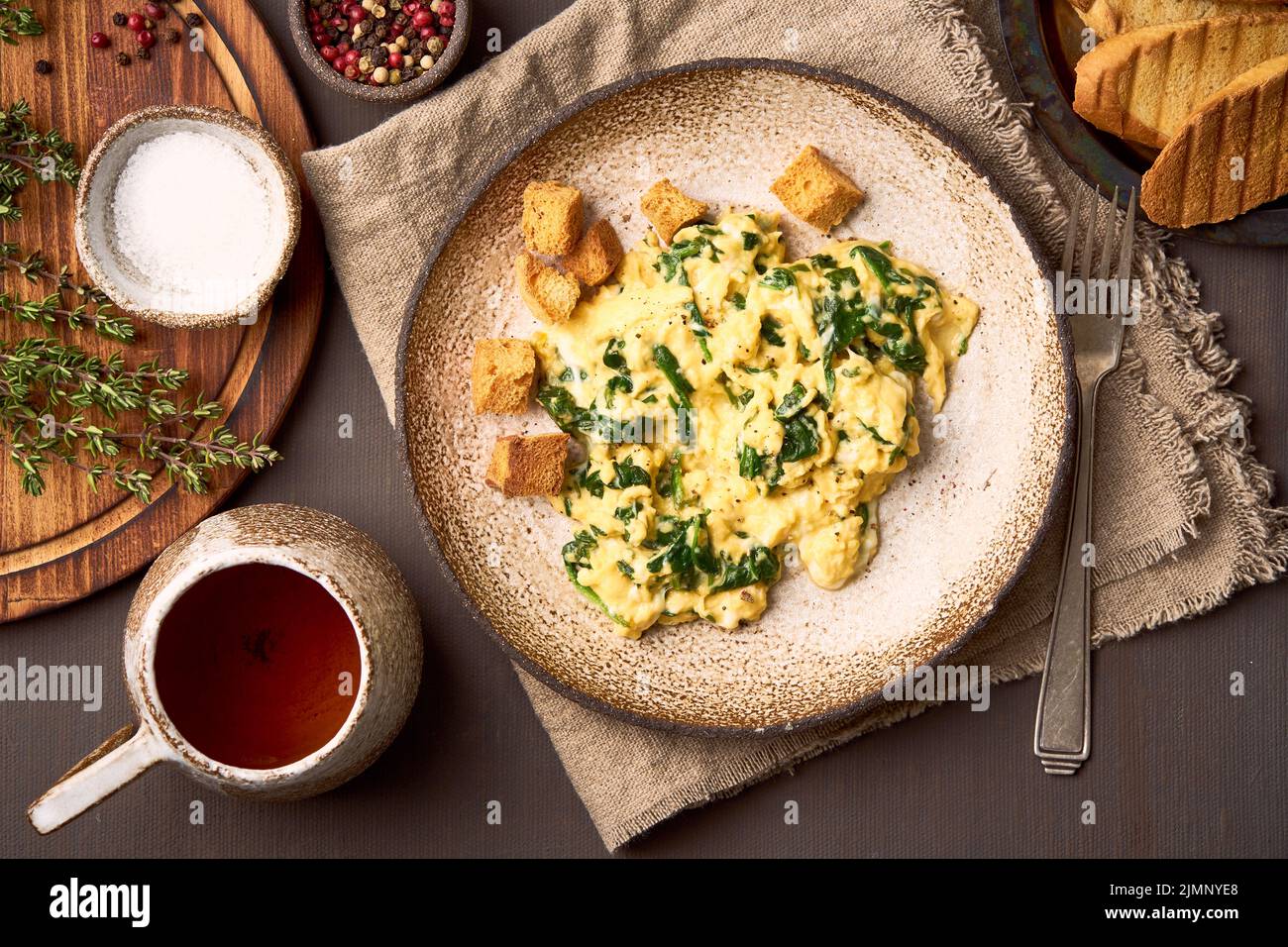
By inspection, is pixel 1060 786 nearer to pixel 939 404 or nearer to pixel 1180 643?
pixel 1180 643

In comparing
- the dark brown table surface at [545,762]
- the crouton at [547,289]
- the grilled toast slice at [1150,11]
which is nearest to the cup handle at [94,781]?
the dark brown table surface at [545,762]

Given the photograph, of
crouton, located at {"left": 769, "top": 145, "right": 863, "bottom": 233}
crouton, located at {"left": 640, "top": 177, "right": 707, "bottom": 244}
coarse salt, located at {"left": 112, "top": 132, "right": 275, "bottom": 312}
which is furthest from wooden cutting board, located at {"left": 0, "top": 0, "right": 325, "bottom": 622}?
crouton, located at {"left": 769, "top": 145, "right": 863, "bottom": 233}

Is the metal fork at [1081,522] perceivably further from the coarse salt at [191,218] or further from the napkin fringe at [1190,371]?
the coarse salt at [191,218]

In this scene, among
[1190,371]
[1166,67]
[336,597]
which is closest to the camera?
[336,597]

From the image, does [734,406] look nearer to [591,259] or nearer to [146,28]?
[591,259]

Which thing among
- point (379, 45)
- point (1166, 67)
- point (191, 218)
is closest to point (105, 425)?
point (191, 218)

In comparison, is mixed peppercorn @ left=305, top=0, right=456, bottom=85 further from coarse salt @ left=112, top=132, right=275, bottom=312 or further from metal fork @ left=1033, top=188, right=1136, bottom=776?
metal fork @ left=1033, top=188, right=1136, bottom=776

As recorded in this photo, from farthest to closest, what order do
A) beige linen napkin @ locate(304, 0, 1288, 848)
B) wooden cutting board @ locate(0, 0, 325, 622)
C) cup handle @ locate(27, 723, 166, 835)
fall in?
wooden cutting board @ locate(0, 0, 325, 622) → beige linen napkin @ locate(304, 0, 1288, 848) → cup handle @ locate(27, 723, 166, 835)
